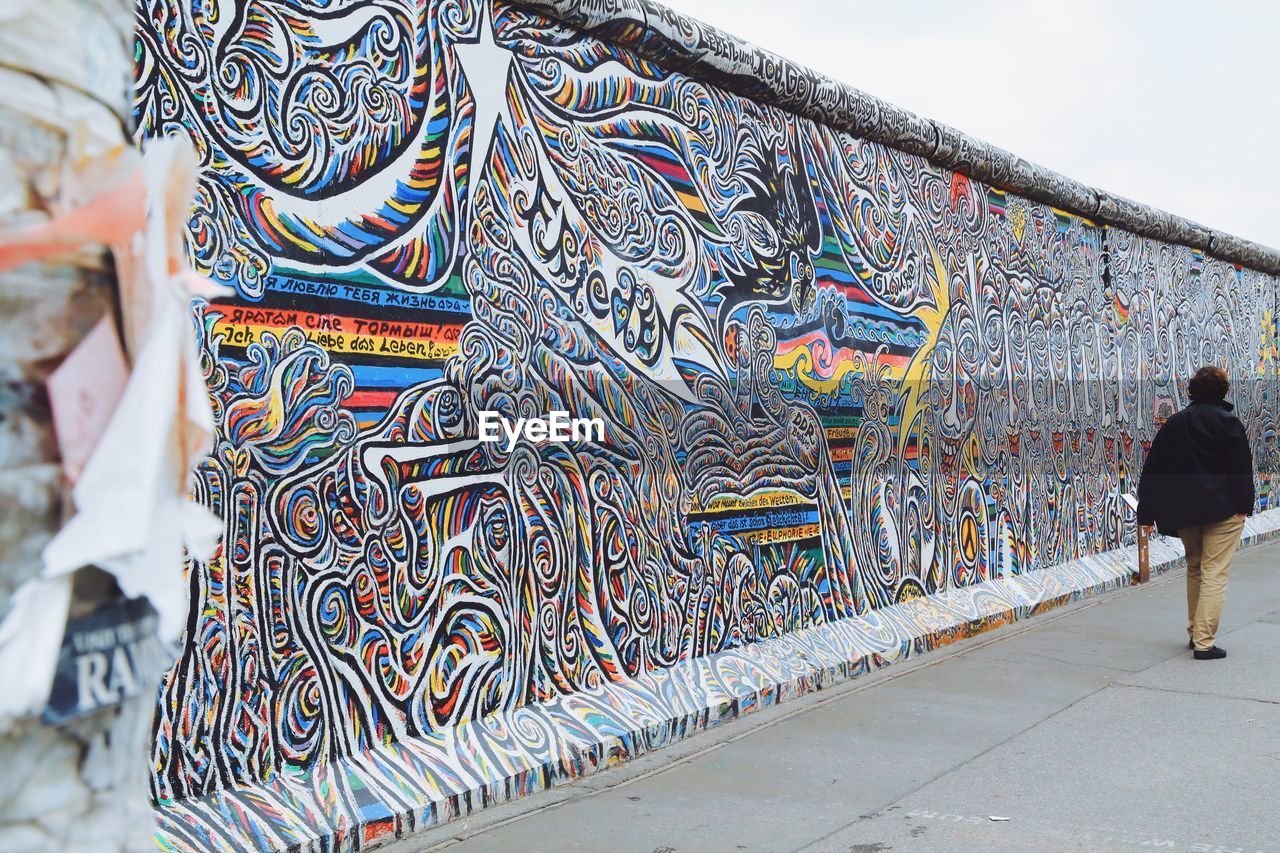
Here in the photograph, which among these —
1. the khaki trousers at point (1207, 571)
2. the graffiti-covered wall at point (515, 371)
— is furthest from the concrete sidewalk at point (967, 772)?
the graffiti-covered wall at point (515, 371)

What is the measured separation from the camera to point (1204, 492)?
7430mm

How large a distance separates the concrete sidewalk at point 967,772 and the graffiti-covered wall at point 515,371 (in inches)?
20.5

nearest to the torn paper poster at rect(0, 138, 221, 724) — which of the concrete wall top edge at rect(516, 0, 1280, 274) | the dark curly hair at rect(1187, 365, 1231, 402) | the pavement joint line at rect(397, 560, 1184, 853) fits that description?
the pavement joint line at rect(397, 560, 1184, 853)

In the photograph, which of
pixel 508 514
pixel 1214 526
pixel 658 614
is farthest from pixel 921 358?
pixel 508 514

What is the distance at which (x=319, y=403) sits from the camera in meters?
4.15

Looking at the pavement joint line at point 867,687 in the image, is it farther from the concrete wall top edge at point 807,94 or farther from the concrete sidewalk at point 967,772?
the concrete wall top edge at point 807,94

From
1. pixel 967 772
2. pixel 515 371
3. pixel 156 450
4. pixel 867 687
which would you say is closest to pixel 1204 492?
pixel 867 687

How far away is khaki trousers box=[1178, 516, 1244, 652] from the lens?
732cm

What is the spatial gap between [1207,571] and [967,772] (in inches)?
127

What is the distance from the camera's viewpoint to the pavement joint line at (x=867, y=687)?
14.6ft

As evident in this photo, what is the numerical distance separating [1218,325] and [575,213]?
1092 centimetres

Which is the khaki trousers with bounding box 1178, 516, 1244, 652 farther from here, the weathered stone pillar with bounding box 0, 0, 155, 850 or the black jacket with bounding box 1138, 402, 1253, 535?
the weathered stone pillar with bounding box 0, 0, 155, 850

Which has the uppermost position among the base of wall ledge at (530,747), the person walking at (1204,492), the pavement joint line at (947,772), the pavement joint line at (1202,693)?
the person walking at (1204,492)

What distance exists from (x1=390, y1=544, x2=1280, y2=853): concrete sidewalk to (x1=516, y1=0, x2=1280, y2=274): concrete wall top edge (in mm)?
3199
